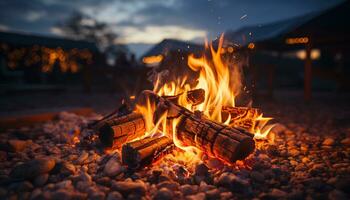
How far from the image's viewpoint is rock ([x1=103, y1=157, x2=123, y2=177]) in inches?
103

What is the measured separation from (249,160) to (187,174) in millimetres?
840

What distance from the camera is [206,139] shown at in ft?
9.56

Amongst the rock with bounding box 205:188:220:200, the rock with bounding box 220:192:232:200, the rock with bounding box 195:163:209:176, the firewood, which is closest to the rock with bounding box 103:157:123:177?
the rock with bounding box 195:163:209:176

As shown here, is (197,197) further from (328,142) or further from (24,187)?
(328,142)

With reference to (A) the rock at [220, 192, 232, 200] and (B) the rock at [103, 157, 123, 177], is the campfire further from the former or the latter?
(A) the rock at [220, 192, 232, 200]

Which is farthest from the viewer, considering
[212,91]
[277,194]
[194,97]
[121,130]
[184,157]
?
[212,91]

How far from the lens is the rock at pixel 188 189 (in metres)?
2.31

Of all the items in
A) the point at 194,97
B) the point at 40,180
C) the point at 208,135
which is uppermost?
the point at 194,97

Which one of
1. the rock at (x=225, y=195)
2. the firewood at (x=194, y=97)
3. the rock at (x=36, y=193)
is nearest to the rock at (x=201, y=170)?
the rock at (x=225, y=195)

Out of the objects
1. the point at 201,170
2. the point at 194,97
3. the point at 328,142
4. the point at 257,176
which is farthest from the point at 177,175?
the point at 328,142

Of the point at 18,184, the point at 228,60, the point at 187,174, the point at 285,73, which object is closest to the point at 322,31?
the point at 228,60

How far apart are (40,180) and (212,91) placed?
2689mm

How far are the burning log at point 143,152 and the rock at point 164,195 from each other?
1.83 ft

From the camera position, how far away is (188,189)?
234cm
